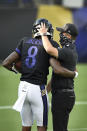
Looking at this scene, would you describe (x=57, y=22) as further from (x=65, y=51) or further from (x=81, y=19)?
(x=65, y=51)

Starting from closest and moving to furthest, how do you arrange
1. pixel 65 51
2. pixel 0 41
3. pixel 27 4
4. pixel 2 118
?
1. pixel 65 51
2. pixel 2 118
3. pixel 0 41
4. pixel 27 4

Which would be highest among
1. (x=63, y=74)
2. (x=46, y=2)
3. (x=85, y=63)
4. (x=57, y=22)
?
(x=46, y=2)

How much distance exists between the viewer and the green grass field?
7953mm

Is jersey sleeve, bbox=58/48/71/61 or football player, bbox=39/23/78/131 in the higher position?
jersey sleeve, bbox=58/48/71/61

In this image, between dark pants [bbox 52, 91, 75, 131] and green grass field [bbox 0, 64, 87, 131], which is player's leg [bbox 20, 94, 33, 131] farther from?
green grass field [bbox 0, 64, 87, 131]

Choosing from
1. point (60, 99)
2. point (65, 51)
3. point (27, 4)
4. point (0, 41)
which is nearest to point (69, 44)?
point (65, 51)

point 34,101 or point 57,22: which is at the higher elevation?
point 57,22

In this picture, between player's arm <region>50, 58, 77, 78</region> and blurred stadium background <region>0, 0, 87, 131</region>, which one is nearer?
player's arm <region>50, 58, 77, 78</region>

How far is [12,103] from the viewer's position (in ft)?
32.1

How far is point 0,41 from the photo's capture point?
1645 cm

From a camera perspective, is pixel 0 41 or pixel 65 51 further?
pixel 0 41

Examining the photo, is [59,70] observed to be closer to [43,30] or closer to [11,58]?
[43,30]

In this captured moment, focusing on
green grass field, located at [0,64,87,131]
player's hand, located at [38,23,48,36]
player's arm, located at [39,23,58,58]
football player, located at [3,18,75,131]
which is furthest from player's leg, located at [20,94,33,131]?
green grass field, located at [0,64,87,131]

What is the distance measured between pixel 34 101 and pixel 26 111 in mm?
222
